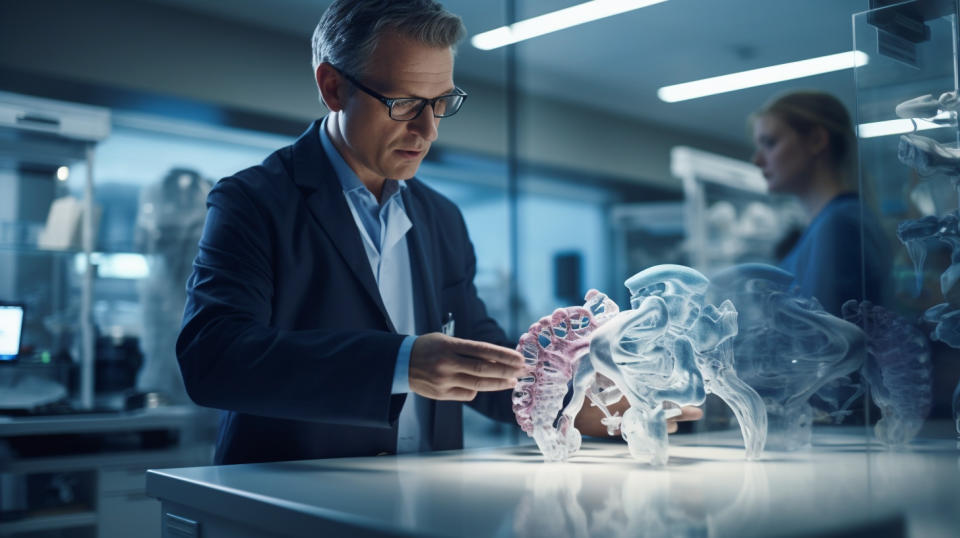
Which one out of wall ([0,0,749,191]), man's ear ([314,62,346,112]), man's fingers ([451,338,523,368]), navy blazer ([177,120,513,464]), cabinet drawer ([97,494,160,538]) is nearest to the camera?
man's fingers ([451,338,523,368])

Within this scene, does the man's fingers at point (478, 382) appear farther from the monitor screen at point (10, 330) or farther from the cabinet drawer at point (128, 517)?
the monitor screen at point (10, 330)

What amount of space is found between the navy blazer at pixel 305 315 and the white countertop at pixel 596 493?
4.5 inches

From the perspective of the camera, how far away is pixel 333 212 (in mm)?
1350

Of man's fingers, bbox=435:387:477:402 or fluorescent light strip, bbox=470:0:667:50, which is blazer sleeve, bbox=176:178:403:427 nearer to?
man's fingers, bbox=435:387:477:402

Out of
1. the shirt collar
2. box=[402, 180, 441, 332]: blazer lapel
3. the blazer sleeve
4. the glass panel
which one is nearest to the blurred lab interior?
the glass panel

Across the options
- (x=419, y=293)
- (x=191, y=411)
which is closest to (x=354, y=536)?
(x=419, y=293)

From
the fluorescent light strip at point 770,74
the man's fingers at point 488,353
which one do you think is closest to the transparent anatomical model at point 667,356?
the man's fingers at point 488,353

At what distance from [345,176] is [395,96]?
0.21 meters

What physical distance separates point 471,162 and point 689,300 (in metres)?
4.71

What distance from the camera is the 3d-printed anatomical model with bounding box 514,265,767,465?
3.35 feet

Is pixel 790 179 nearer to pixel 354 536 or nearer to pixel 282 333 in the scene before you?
pixel 282 333

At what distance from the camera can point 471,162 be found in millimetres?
5680

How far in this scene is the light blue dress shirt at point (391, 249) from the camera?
144 cm

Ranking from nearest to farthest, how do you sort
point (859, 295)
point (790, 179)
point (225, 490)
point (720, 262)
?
point (225, 490) → point (859, 295) → point (790, 179) → point (720, 262)
